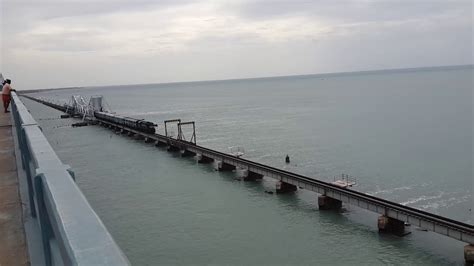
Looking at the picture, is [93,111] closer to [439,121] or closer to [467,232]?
[439,121]

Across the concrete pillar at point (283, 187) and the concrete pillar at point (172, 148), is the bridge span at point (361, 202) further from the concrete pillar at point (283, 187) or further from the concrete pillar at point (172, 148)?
the concrete pillar at point (172, 148)

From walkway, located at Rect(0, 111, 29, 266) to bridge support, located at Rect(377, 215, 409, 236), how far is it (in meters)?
19.8

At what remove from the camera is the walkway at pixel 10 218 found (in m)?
4.29

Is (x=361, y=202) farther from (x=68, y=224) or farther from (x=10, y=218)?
(x=68, y=224)

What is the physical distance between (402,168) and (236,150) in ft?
66.5

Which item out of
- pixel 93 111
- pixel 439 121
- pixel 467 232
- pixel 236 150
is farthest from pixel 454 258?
pixel 93 111

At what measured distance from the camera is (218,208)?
3103 cm

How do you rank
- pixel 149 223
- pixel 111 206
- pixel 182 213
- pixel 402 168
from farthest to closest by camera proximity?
pixel 402 168 < pixel 111 206 < pixel 182 213 < pixel 149 223

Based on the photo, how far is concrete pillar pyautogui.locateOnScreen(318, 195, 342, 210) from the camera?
95.3ft

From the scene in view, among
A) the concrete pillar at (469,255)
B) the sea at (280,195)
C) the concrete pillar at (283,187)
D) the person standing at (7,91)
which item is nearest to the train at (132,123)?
the sea at (280,195)

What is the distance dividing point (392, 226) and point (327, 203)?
5414 mm

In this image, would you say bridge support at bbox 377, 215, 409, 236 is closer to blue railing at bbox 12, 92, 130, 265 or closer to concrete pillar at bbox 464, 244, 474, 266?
concrete pillar at bbox 464, 244, 474, 266

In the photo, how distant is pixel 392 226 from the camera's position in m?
24.3

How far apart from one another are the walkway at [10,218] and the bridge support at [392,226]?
65.0 ft
